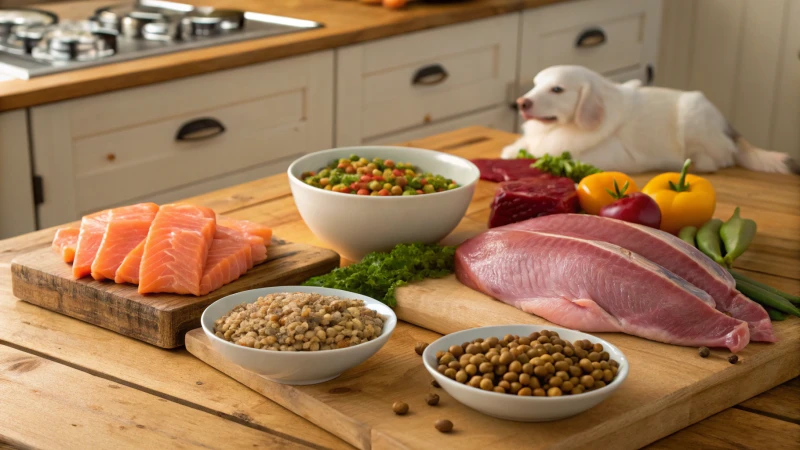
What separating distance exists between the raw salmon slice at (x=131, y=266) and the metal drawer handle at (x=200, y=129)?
136 cm

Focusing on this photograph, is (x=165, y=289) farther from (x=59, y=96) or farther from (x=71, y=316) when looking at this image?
(x=59, y=96)

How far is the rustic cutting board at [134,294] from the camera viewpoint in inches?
58.3

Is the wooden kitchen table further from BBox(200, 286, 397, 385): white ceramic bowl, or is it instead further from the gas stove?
the gas stove

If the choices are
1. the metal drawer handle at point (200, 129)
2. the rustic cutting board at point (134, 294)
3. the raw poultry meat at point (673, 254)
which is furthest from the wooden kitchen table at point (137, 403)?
the metal drawer handle at point (200, 129)

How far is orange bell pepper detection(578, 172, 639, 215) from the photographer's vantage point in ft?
6.27

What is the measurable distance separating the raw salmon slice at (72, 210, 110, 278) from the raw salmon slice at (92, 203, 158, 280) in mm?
24

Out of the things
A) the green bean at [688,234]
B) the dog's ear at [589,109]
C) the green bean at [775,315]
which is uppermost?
the dog's ear at [589,109]

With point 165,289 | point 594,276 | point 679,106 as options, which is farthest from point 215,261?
point 679,106

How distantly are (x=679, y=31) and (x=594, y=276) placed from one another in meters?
3.89

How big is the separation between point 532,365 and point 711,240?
752 millimetres

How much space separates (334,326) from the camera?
1317 millimetres

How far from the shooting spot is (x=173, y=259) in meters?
1.52

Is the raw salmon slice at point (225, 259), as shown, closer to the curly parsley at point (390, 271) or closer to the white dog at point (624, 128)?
the curly parsley at point (390, 271)

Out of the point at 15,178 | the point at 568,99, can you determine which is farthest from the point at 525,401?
the point at 15,178
